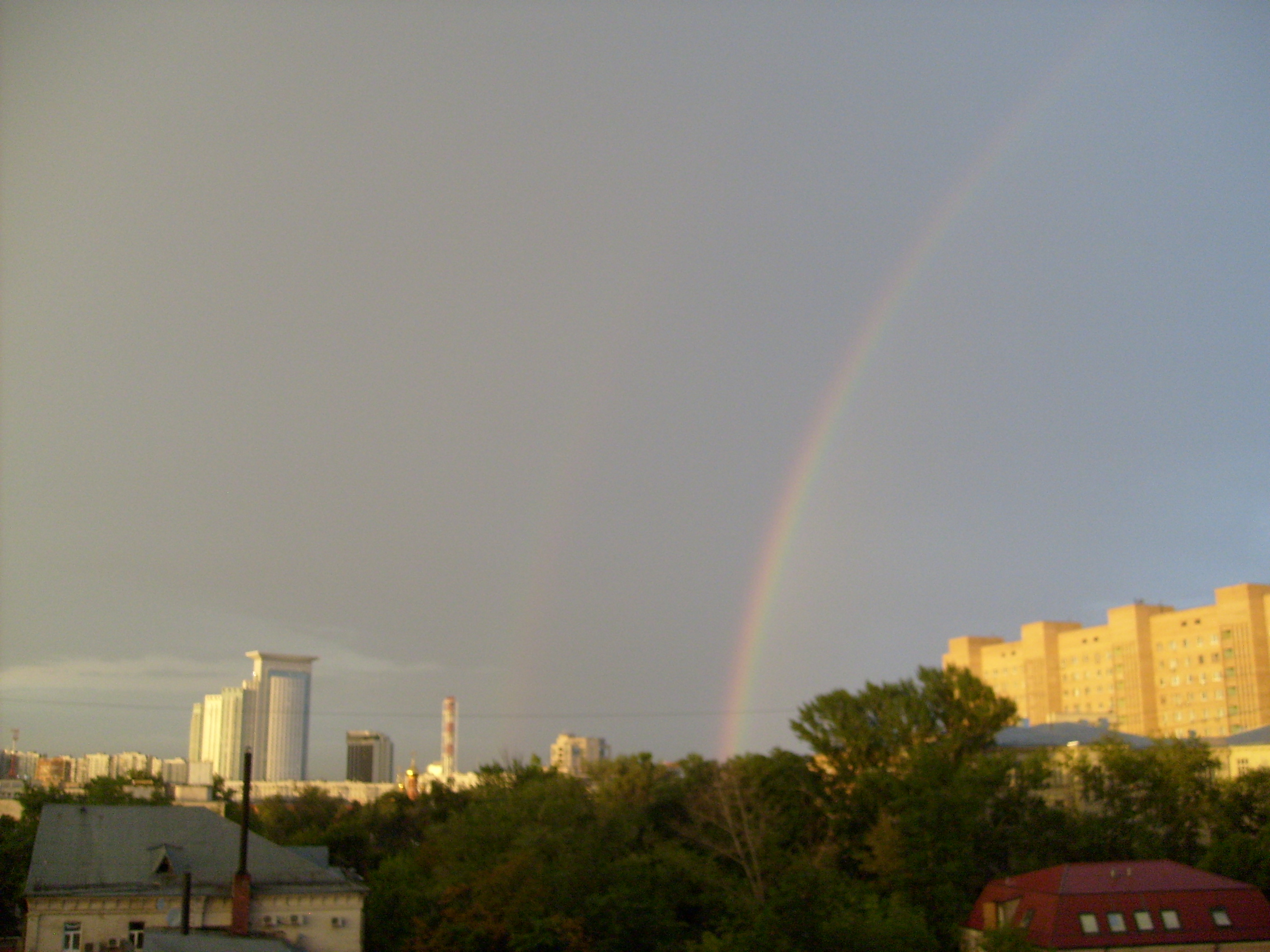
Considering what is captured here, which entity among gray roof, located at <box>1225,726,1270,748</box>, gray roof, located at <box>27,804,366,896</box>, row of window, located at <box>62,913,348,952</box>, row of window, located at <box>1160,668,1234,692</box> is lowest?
row of window, located at <box>62,913,348,952</box>

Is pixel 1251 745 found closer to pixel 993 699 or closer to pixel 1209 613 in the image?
pixel 993 699

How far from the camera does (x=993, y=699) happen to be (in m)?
65.0

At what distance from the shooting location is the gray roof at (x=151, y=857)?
3822 cm

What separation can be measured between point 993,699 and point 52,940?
47524mm

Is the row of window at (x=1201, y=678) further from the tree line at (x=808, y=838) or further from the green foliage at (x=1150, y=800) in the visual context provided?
the green foliage at (x=1150, y=800)

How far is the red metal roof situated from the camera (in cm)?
3734

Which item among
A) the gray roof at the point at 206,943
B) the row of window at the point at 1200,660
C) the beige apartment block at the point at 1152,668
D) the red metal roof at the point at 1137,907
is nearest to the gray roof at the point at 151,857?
the gray roof at the point at 206,943

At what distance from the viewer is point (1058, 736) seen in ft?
301

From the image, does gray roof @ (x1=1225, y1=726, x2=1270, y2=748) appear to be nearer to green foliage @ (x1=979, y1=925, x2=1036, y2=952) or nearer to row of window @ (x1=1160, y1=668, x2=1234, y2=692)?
green foliage @ (x1=979, y1=925, x2=1036, y2=952)

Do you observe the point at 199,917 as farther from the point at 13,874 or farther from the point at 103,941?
the point at 13,874

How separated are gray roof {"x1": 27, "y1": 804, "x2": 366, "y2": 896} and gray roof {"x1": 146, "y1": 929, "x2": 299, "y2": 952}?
231cm

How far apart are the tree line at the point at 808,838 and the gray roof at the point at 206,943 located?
8.14 metres

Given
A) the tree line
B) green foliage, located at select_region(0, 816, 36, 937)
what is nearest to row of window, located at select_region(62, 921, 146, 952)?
the tree line

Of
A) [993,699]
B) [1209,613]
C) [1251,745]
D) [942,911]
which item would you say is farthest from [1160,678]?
[942,911]
